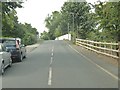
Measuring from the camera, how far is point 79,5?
85.0 metres

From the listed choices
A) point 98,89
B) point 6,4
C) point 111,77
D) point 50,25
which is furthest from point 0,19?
point 50,25

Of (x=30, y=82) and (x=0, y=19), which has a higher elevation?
(x=0, y=19)

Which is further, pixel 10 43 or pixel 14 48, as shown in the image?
pixel 10 43

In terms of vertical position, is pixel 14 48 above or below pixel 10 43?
below

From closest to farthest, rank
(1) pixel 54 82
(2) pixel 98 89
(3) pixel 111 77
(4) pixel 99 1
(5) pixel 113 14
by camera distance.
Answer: (2) pixel 98 89 < (1) pixel 54 82 < (3) pixel 111 77 < (5) pixel 113 14 < (4) pixel 99 1

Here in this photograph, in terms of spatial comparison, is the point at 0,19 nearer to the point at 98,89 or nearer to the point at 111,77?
the point at 111,77

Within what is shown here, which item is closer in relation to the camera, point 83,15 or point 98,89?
point 98,89

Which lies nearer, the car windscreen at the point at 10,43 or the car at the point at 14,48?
the car at the point at 14,48

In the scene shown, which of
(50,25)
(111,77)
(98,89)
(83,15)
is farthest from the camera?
Result: (50,25)

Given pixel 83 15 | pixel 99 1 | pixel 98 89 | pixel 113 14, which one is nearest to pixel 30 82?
pixel 98 89

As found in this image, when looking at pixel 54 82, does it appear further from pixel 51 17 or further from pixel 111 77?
pixel 51 17

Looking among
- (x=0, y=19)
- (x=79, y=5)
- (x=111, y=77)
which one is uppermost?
(x=79, y=5)

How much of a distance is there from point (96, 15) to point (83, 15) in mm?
48782

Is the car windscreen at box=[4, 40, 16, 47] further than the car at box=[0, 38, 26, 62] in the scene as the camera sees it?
Yes
